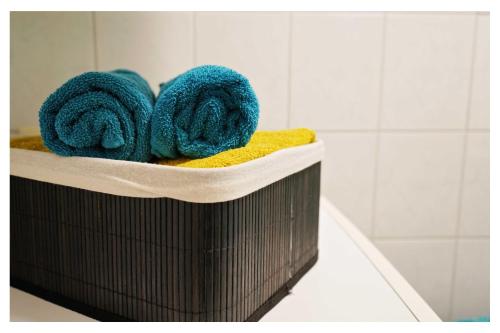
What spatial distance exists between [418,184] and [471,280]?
301mm

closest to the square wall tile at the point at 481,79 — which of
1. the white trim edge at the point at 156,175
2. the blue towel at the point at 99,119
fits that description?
the white trim edge at the point at 156,175

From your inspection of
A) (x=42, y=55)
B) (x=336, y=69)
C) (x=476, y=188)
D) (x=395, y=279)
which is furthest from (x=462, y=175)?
(x=42, y=55)

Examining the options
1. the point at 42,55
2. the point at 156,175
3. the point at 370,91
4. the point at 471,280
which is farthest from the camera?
the point at 471,280

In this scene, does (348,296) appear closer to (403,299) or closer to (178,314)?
(403,299)

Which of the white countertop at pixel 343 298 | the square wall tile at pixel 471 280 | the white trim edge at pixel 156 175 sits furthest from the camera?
the square wall tile at pixel 471 280

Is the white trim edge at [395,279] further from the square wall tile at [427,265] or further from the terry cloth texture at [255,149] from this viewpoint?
the square wall tile at [427,265]

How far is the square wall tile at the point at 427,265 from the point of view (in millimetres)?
1086

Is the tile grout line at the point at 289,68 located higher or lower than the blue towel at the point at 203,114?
higher

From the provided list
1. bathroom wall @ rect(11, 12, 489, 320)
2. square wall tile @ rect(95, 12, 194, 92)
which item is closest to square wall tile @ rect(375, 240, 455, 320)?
bathroom wall @ rect(11, 12, 489, 320)

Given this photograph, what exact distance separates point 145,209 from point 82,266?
14cm

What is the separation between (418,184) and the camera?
1064mm

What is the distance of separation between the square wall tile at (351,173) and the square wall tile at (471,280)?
27 cm

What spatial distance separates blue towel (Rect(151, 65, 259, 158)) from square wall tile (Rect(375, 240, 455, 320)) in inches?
27.4

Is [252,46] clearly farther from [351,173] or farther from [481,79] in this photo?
[481,79]
